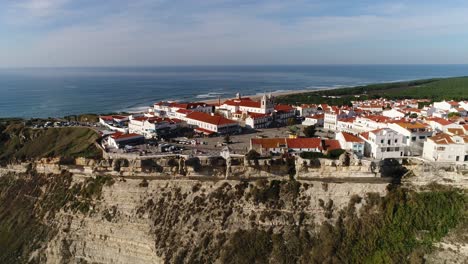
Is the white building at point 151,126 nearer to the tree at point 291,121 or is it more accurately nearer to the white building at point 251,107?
the white building at point 251,107

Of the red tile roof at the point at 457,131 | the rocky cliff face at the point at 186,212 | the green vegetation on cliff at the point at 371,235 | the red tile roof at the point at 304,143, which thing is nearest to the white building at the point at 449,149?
the rocky cliff face at the point at 186,212

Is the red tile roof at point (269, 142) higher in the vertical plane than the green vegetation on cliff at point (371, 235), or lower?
higher

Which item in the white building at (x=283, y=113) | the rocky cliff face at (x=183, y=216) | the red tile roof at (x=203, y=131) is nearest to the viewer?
the rocky cliff face at (x=183, y=216)

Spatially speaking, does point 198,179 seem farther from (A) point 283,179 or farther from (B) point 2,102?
(B) point 2,102

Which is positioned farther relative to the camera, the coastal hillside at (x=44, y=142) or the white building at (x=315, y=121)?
the white building at (x=315, y=121)

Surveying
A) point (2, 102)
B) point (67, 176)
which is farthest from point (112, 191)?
point (2, 102)

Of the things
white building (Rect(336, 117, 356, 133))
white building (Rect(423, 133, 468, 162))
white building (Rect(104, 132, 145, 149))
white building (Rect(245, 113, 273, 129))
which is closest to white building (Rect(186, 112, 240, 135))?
white building (Rect(245, 113, 273, 129))

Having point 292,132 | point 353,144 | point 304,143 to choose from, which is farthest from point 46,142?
point 353,144

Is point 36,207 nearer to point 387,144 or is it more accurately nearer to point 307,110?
point 387,144
